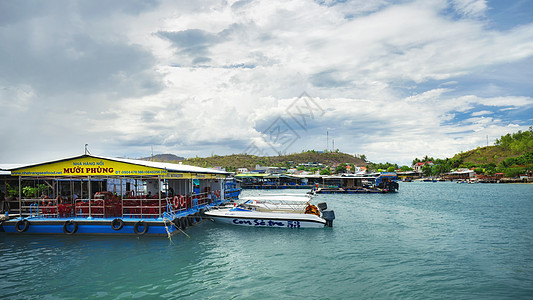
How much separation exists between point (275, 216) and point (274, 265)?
8.01 m

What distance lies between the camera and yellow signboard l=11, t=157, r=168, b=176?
17.1m

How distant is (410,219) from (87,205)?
938 inches

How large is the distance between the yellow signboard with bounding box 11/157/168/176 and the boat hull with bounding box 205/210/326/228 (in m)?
6.65

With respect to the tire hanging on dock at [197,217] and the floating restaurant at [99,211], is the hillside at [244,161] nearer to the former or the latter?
the tire hanging on dock at [197,217]

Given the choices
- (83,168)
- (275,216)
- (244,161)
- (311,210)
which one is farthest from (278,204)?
(244,161)

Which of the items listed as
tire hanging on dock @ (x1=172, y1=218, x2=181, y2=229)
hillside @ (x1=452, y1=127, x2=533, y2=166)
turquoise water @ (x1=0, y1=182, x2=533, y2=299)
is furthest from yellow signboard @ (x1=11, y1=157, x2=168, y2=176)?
hillside @ (x1=452, y1=127, x2=533, y2=166)

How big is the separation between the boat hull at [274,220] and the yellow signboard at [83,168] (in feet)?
21.8

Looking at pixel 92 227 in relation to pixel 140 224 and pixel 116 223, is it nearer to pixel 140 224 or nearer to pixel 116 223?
pixel 116 223

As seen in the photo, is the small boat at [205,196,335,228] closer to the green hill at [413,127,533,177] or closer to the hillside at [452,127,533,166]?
the green hill at [413,127,533,177]

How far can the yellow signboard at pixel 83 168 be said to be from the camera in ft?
56.1

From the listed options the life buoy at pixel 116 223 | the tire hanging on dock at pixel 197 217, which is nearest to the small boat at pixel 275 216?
the tire hanging on dock at pixel 197 217

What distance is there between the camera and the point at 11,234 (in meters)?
18.1

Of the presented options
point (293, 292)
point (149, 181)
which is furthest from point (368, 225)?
point (149, 181)

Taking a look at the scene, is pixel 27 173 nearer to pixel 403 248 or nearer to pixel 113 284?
pixel 113 284
